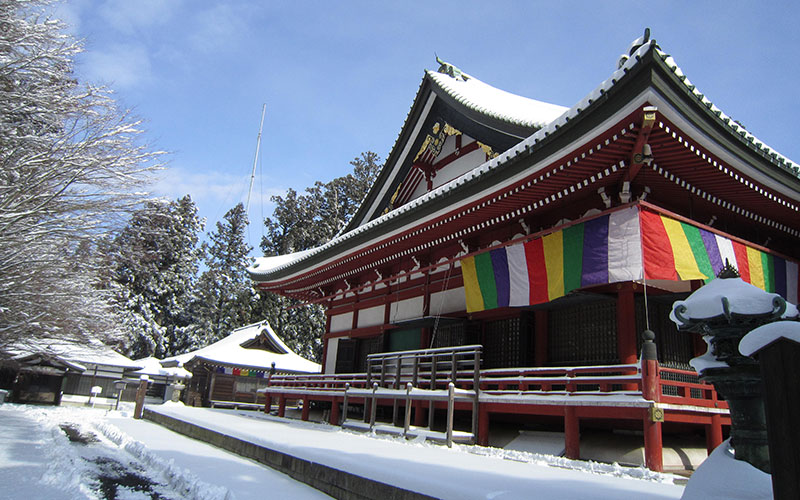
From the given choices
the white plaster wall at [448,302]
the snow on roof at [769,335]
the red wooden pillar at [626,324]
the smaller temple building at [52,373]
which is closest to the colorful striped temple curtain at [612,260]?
the red wooden pillar at [626,324]

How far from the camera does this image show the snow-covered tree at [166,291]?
121 feet

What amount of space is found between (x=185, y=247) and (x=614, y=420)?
1556 inches

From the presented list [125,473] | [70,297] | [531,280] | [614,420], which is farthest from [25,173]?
[614,420]

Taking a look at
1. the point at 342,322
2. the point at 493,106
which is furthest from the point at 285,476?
the point at 342,322

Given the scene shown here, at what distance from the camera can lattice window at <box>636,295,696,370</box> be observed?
8430 millimetres

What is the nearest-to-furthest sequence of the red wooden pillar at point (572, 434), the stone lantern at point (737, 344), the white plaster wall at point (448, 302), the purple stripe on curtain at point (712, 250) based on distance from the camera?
1. the stone lantern at point (737, 344)
2. the red wooden pillar at point (572, 434)
3. the purple stripe on curtain at point (712, 250)
4. the white plaster wall at point (448, 302)

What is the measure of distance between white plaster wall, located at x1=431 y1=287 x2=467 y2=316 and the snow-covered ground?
3985mm

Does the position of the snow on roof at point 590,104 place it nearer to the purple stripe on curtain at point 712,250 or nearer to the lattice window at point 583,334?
the purple stripe on curtain at point 712,250

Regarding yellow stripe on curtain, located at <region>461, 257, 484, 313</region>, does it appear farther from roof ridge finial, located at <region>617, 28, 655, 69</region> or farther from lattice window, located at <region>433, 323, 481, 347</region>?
roof ridge finial, located at <region>617, 28, 655, 69</region>

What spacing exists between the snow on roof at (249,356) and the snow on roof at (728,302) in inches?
914

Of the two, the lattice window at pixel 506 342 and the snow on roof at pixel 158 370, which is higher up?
the lattice window at pixel 506 342

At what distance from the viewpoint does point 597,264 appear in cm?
773

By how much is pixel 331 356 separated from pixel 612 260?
38.0 feet

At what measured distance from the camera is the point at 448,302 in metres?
12.0
